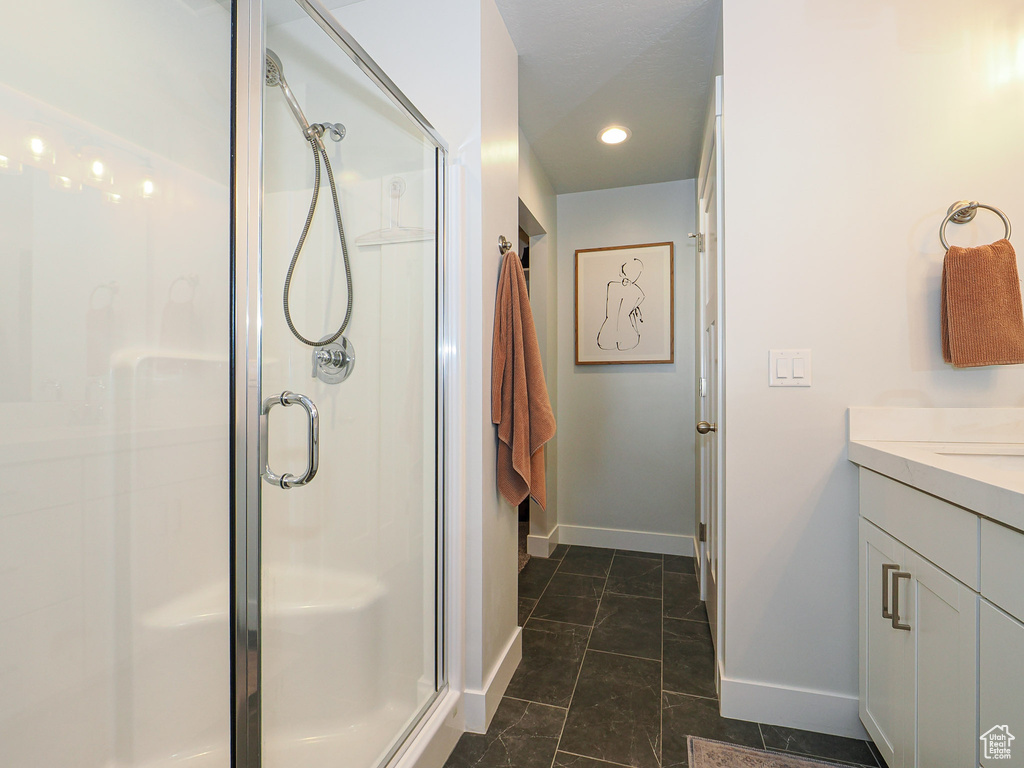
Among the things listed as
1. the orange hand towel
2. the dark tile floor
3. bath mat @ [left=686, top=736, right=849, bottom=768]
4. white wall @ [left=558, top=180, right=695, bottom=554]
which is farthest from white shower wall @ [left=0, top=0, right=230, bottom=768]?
white wall @ [left=558, top=180, right=695, bottom=554]

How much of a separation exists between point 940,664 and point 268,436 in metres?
1.41

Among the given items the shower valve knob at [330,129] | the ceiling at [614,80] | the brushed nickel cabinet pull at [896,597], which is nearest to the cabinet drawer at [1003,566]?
the brushed nickel cabinet pull at [896,597]

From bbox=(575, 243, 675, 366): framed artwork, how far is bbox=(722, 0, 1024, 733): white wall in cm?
160

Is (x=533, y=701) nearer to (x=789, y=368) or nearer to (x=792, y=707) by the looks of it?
(x=792, y=707)

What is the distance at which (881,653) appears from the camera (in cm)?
136

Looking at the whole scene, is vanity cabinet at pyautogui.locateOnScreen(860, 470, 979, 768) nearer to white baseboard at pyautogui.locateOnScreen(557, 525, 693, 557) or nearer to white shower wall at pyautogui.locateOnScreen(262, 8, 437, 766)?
white shower wall at pyautogui.locateOnScreen(262, 8, 437, 766)

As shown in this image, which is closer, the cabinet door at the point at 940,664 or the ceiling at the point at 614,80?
the cabinet door at the point at 940,664

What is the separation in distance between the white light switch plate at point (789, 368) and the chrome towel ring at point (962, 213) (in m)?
0.49

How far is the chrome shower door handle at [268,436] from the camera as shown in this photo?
2.98 ft

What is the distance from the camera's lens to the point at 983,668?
2.93 feet

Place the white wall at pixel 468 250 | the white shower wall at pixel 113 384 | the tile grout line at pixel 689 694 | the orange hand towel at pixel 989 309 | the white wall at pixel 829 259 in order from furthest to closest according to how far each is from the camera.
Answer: the tile grout line at pixel 689 694, the white wall at pixel 468 250, the white wall at pixel 829 259, the orange hand towel at pixel 989 309, the white shower wall at pixel 113 384

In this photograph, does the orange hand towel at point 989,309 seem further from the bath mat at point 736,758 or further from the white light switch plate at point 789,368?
the bath mat at point 736,758

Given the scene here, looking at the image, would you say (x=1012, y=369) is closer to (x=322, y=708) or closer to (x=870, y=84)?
(x=870, y=84)

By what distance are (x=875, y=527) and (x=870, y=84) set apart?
4.30ft
